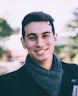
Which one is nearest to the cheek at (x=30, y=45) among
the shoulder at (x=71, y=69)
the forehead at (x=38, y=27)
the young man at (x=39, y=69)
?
the young man at (x=39, y=69)

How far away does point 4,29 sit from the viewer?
4.88 ft

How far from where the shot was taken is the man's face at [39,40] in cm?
139

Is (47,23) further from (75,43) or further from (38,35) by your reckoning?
(75,43)

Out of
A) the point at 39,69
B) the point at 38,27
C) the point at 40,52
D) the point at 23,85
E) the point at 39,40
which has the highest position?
the point at 38,27

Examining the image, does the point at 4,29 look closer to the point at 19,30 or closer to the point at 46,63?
the point at 19,30

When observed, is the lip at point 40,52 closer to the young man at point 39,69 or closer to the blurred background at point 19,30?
the young man at point 39,69

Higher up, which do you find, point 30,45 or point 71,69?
point 30,45

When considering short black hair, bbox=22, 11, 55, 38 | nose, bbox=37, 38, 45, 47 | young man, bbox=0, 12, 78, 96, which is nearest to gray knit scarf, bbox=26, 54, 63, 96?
young man, bbox=0, 12, 78, 96

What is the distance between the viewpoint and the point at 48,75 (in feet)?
4.62

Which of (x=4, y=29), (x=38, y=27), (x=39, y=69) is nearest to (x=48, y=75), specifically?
(x=39, y=69)

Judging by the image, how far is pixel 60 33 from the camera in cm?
149

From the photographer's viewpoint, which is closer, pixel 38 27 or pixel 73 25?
pixel 38 27

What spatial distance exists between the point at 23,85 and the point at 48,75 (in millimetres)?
232

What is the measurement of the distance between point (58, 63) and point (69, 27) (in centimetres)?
33
